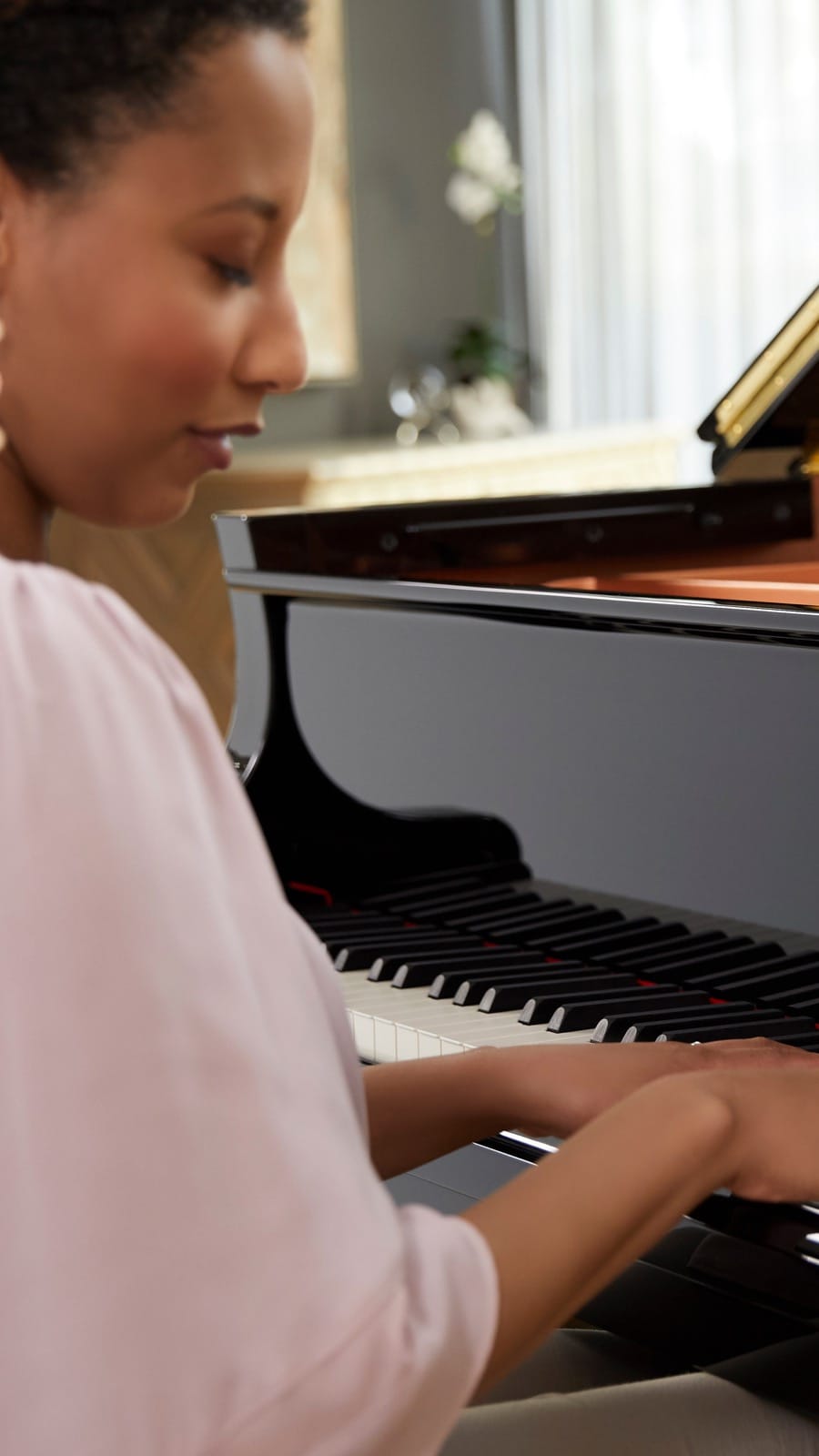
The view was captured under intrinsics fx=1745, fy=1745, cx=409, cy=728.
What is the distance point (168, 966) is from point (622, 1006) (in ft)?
2.70

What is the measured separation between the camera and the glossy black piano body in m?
1.30

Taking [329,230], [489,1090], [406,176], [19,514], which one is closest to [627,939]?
[489,1090]

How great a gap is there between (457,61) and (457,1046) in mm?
5422

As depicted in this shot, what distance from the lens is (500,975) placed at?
1.58m

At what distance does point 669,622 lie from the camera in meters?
1.54

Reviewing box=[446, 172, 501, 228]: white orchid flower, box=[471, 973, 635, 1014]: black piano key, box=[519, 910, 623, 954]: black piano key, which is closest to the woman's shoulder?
box=[471, 973, 635, 1014]: black piano key

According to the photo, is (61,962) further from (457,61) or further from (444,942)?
(457,61)

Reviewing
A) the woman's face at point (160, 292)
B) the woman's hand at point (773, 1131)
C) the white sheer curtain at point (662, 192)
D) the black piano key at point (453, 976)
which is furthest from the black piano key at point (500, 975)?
the white sheer curtain at point (662, 192)

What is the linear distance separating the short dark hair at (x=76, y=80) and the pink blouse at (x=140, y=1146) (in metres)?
0.20

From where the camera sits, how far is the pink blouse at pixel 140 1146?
673mm

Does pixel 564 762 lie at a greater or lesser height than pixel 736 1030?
greater

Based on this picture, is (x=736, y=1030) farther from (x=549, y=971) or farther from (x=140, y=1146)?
(x=140, y=1146)

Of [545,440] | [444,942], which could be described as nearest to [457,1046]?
[444,942]

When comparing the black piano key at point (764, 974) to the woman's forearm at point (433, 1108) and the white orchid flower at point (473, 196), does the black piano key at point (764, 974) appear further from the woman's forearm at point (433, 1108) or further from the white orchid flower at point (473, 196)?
the white orchid flower at point (473, 196)
